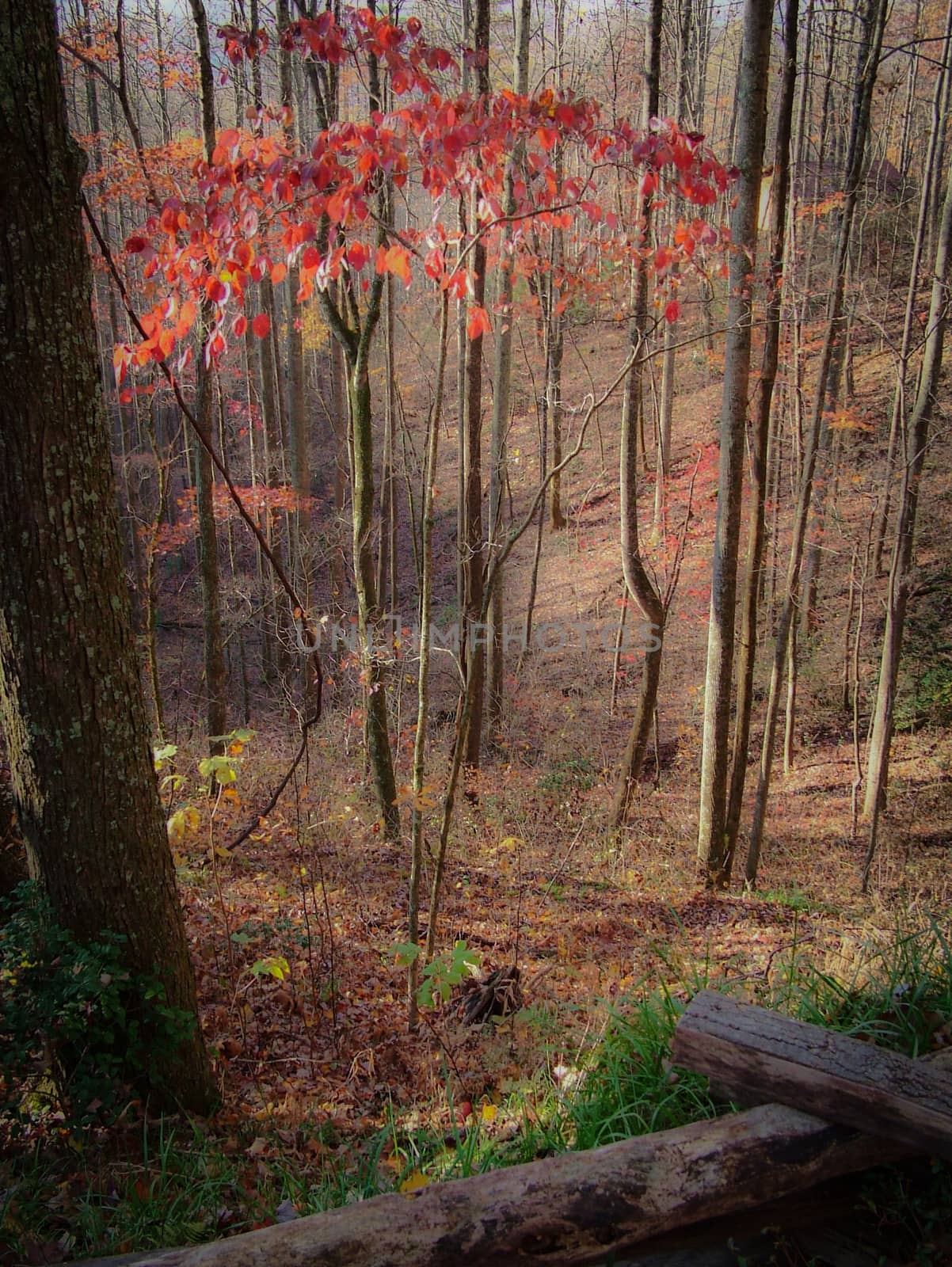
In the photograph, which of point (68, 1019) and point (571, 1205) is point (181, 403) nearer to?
point (68, 1019)

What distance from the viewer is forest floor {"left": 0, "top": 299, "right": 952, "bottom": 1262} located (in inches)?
155

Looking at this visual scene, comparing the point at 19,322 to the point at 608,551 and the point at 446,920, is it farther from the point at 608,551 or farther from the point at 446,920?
the point at 608,551

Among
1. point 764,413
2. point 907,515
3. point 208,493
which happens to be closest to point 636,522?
point 764,413

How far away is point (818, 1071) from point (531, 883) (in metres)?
6.03

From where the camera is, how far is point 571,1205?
6.73 ft

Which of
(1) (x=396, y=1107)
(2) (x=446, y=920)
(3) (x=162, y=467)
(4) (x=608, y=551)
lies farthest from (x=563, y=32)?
(1) (x=396, y=1107)

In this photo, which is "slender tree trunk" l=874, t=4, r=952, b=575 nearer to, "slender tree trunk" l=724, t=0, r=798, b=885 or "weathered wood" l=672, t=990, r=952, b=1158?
"slender tree trunk" l=724, t=0, r=798, b=885

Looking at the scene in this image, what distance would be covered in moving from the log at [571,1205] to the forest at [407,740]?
0.03m

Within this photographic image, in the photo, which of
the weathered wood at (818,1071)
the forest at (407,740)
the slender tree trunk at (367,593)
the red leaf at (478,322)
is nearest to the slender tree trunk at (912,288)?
the forest at (407,740)

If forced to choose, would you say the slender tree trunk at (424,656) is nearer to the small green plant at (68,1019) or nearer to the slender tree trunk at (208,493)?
the small green plant at (68,1019)

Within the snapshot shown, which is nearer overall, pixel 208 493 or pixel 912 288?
pixel 208 493

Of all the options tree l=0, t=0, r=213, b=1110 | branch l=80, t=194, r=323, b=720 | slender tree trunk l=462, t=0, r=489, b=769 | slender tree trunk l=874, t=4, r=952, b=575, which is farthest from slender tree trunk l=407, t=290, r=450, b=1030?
slender tree trunk l=874, t=4, r=952, b=575

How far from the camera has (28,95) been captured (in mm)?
2873

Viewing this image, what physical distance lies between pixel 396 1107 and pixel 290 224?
13.7ft
